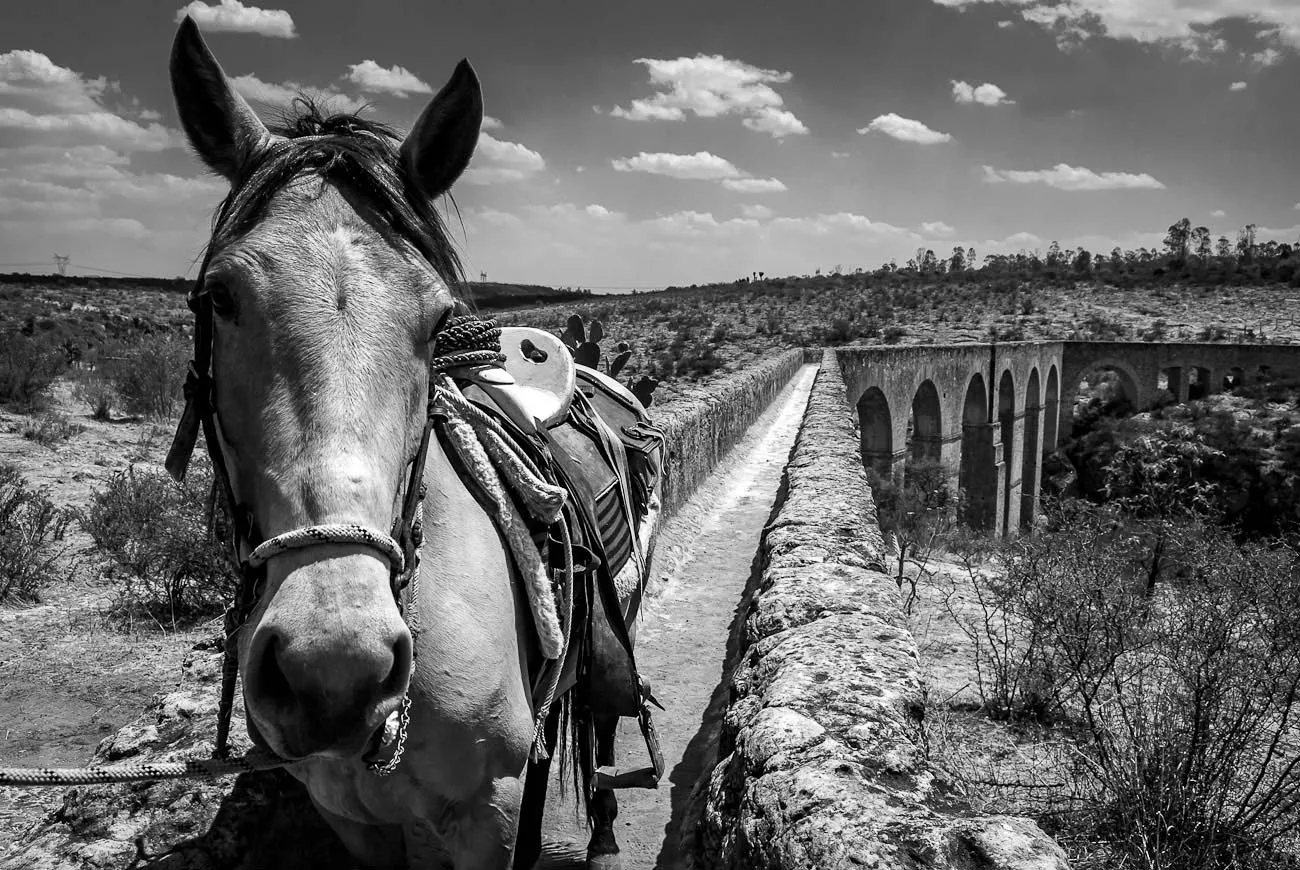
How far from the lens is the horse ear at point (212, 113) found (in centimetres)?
155

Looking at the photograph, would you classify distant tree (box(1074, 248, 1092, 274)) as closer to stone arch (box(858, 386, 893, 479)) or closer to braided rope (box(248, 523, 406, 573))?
stone arch (box(858, 386, 893, 479))

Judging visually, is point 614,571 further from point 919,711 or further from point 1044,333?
point 1044,333

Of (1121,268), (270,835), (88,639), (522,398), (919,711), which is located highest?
(1121,268)

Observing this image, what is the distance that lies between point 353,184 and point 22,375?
42.1 ft

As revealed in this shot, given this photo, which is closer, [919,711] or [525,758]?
[525,758]

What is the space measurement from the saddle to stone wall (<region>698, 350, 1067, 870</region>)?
0.42m

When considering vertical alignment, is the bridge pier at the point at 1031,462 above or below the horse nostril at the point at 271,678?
below

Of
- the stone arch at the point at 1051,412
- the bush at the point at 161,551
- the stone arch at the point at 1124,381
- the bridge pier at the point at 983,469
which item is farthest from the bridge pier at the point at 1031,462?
the bush at the point at 161,551

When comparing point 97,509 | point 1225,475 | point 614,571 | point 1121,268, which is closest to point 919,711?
point 614,571

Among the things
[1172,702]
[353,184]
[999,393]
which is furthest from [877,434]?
[353,184]

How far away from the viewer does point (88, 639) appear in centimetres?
503

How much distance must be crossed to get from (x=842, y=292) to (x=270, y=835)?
64328 millimetres

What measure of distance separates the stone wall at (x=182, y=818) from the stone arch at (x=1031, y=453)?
1617 inches

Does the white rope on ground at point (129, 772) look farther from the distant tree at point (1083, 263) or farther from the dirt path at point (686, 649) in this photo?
the distant tree at point (1083, 263)
